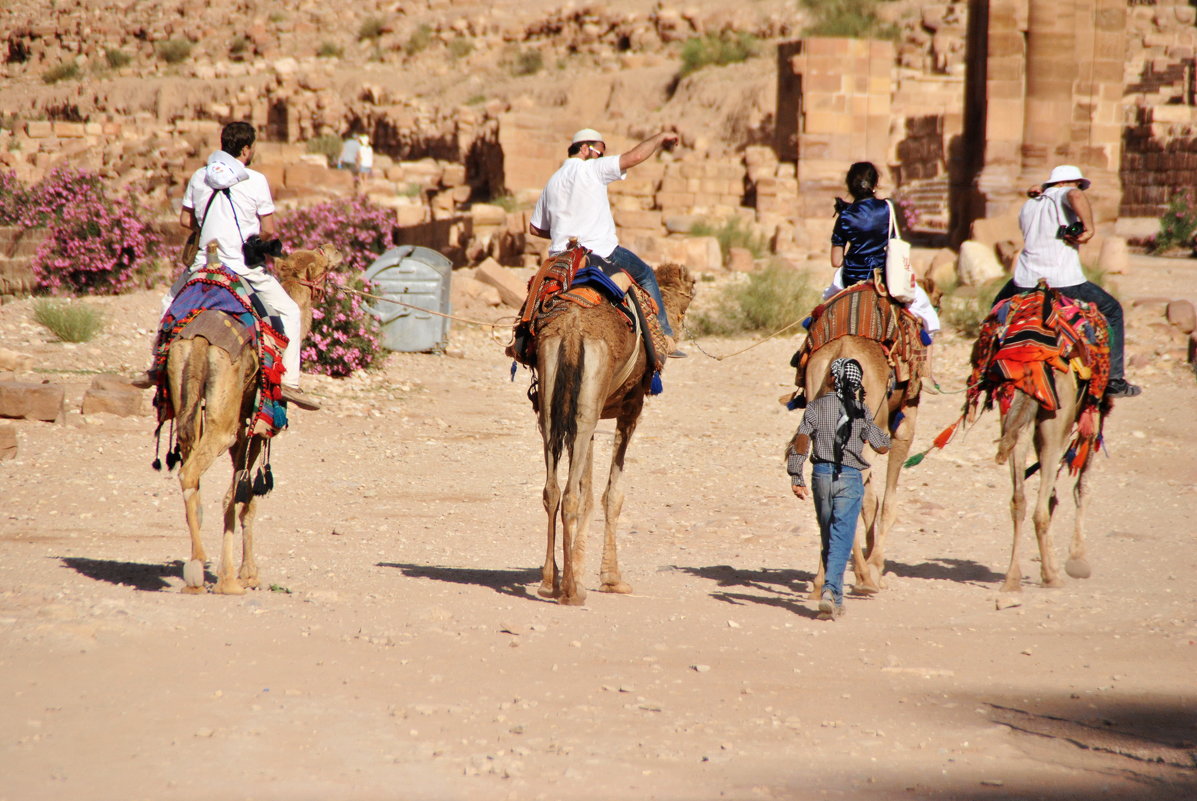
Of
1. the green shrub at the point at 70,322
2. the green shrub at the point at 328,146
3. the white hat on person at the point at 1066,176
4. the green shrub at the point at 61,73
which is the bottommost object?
the green shrub at the point at 70,322

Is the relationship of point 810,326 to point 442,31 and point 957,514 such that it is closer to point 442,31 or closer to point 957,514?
point 957,514

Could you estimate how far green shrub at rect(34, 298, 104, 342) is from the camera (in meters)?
16.3

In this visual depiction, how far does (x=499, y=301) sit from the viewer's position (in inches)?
810

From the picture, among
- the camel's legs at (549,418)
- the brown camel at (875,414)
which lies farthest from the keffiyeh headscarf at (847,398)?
the camel's legs at (549,418)

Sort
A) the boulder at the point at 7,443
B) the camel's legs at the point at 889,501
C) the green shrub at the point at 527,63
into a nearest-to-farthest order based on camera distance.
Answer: the camel's legs at the point at 889,501 < the boulder at the point at 7,443 < the green shrub at the point at 527,63

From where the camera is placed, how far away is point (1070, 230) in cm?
865

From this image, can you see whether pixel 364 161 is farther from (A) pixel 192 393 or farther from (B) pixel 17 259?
(A) pixel 192 393

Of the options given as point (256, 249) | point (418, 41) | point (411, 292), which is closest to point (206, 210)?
point (256, 249)

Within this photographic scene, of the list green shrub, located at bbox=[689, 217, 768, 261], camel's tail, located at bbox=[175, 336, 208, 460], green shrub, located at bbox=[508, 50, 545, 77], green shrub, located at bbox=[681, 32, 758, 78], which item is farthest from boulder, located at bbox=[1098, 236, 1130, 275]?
green shrub, located at bbox=[508, 50, 545, 77]

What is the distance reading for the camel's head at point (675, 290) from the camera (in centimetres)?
833

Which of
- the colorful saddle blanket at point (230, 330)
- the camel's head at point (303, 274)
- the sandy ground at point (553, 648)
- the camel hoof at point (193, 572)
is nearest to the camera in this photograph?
the sandy ground at point (553, 648)

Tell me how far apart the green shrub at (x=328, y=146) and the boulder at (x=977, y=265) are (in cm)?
2571

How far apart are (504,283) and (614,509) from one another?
43.3 ft

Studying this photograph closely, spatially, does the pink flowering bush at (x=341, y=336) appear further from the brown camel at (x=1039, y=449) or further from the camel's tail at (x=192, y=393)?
the brown camel at (x=1039, y=449)
